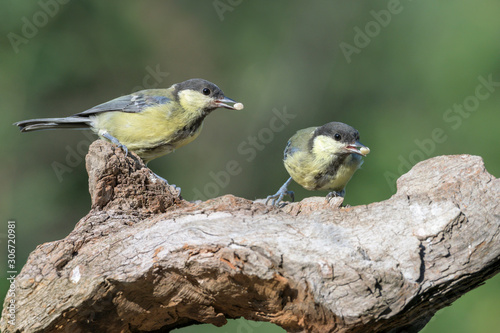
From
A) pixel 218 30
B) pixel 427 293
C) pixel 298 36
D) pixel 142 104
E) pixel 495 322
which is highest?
pixel 218 30

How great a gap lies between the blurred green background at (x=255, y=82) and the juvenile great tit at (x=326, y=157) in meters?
2.49

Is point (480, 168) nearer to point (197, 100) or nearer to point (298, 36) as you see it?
point (197, 100)

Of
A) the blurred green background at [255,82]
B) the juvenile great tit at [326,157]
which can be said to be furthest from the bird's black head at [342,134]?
the blurred green background at [255,82]

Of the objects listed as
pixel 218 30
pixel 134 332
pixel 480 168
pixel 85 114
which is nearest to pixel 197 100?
pixel 85 114

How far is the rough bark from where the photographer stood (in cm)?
244

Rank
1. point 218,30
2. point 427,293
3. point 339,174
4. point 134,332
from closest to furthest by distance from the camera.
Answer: point 427,293 < point 134,332 < point 339,174 < point 218,30

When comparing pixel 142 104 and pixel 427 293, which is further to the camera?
pixel 142 104

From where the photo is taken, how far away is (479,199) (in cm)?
263

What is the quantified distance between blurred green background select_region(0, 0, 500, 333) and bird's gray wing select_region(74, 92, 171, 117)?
8.51 feet

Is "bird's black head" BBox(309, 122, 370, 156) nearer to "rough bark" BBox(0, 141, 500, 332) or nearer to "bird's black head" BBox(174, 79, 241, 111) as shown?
"bird's black head" BBox(174, 79, 241, 111)

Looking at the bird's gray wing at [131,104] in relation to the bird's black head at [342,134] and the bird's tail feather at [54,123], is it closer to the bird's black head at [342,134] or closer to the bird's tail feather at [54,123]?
the bird's tail feather at [54,123]

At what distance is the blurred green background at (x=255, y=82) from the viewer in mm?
6988

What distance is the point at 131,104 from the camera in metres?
4.38

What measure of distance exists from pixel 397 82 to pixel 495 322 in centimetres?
337
